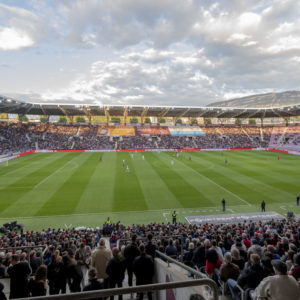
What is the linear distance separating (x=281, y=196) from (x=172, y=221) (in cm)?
1315

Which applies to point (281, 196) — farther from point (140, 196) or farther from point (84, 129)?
point (84, 129)

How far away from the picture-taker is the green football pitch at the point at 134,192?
796 inches

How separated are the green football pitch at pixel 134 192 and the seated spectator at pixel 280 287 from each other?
16.1 m

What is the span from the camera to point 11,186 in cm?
2803

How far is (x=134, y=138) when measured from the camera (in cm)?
7431

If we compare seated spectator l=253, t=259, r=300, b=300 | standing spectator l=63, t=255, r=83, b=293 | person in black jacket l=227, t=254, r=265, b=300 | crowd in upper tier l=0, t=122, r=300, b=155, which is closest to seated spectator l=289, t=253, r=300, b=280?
person in black jacket l=227, t=254, r=265, b=300

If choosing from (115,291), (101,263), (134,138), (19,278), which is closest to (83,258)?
(101,263)

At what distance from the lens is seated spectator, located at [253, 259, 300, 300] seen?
11.4 ft

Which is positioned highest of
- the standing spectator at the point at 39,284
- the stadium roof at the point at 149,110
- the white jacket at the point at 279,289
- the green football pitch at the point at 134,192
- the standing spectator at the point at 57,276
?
the stadium roof at the point at 149,110

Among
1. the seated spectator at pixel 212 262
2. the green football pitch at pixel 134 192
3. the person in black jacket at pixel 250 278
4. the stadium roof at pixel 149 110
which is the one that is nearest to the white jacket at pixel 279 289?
the person in black jacket at pixel 250 278

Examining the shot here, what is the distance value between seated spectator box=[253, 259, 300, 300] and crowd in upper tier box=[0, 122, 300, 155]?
63.5 m

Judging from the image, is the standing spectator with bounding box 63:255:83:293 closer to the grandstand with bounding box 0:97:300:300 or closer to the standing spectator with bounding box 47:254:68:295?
the grandstand with bounding box 0:97:300:300

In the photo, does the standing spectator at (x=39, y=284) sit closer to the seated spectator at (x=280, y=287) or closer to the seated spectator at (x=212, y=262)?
the seated spectator at (x=280, y=287)

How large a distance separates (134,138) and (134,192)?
49.4 meters
